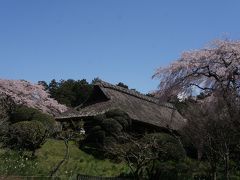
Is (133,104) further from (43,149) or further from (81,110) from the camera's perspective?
(43,149)

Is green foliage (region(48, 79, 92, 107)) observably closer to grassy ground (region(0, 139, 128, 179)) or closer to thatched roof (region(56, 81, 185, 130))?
thatched roof (region(56, 81, 185, 130))

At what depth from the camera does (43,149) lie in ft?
78.8

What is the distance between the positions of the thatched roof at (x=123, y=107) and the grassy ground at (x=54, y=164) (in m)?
5.76

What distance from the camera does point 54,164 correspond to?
20594mm

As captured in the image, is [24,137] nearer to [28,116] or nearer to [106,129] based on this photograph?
[106,129]

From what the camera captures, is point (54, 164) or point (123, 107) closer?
point (54, 164)

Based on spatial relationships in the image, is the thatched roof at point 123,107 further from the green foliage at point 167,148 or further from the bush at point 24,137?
the bush at point 24,137

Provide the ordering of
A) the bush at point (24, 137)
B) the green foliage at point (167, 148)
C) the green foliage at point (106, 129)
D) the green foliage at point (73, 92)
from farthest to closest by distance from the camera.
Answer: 1. the green foliage at point (73, 92)
2. the green foliage at point (106, 129)
3. the bush at point (24, 137)
4. the green foliage at point (167, 148)

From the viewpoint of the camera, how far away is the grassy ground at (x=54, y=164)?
17.6 meters

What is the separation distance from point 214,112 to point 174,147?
190 inches

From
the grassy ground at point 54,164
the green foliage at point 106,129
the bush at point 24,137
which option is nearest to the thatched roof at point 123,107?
the green foliage at point 106,129

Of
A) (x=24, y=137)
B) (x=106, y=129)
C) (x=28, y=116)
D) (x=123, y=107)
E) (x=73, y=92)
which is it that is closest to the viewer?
(x=24, y=137)

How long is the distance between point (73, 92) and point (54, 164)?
4257 centimetres

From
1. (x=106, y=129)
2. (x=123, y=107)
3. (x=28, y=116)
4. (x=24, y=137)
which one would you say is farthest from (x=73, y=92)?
(x=24, y=137)
